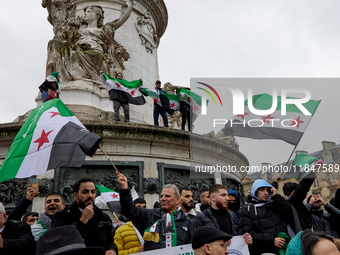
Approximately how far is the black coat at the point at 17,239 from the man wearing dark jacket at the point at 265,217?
293cm

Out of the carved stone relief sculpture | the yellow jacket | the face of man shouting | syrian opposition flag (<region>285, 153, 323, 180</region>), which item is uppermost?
the carved stone relief sculpture

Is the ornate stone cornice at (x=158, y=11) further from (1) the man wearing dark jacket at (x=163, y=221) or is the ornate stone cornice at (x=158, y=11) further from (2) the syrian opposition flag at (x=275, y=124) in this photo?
(1) the man wearing dark jacket at (x=163, y=221)

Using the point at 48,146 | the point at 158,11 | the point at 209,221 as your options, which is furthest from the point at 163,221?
the point at 158,11

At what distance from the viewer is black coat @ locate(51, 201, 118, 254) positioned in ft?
13.5

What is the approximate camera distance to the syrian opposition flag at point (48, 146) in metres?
5.16

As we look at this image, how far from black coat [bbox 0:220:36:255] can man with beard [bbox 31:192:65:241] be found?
0.38 metres

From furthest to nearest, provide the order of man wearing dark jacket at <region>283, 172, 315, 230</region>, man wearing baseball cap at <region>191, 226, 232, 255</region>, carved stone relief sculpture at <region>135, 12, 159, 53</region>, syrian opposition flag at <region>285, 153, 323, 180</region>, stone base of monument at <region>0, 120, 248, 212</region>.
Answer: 1. carved stone relief sculpture at <region>135, 12, 159, 53</region>
2. stone base of monument at <region>0, 120, 248, 212</region>
3. syrian opposition flag at <region>285, 153, 323, 180</region>
4. man wearing dark jacket at <region>283, 172, 315, 230</region>
5. man wearing baseball cap at <region>191, 226, 232, 255</region>

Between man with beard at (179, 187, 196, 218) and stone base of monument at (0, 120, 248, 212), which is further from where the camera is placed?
stone base of monument at (0, 120, 248, 212)

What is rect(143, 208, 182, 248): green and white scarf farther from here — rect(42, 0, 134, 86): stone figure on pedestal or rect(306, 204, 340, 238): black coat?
rect(42, 0, 134, 86): stone figure on pedestal

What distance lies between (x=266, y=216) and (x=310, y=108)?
12.0 feet

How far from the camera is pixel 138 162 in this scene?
367 inches

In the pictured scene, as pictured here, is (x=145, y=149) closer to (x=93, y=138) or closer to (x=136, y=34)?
(x=93, y=138)

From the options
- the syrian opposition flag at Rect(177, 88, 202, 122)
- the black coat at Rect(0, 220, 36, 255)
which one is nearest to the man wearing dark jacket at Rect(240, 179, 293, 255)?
the black coat at Rect(0, 220, 36, 255)

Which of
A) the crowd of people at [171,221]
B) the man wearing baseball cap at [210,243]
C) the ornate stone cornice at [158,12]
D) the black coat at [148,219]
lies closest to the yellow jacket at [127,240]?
the crowd of people at [171,221]
